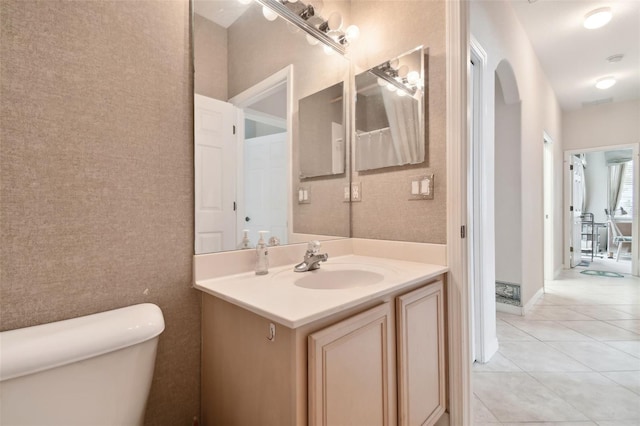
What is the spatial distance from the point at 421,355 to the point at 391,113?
122 cm

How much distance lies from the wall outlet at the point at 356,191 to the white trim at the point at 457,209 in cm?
54

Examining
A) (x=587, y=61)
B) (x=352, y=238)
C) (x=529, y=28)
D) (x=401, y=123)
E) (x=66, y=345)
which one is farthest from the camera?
(x=587, y=61)

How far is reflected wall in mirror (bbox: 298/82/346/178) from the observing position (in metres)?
1.64

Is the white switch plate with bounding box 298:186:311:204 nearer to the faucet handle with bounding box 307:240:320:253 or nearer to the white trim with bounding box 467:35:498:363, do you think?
the faucet handle with bounding box 307:240:320:253

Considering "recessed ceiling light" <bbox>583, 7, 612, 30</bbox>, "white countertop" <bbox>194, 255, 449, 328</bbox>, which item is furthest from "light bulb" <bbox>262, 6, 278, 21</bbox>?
"recessed ceiling light" <bbox>583, 7, 612, 30</bbox>

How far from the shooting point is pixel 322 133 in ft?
5.73

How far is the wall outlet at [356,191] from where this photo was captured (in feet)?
5.69

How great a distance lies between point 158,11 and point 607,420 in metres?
2.70

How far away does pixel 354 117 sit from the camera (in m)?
1.79

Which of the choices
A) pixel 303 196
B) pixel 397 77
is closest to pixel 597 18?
pixel 397 77

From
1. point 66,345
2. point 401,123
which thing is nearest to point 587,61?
point 401,123

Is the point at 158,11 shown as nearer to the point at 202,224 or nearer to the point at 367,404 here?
the point at 202,224

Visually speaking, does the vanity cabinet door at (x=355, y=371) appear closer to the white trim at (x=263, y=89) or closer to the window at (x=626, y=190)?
the white trim at (x=263, y=89)

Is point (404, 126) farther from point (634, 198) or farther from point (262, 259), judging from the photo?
point (634, 198)
